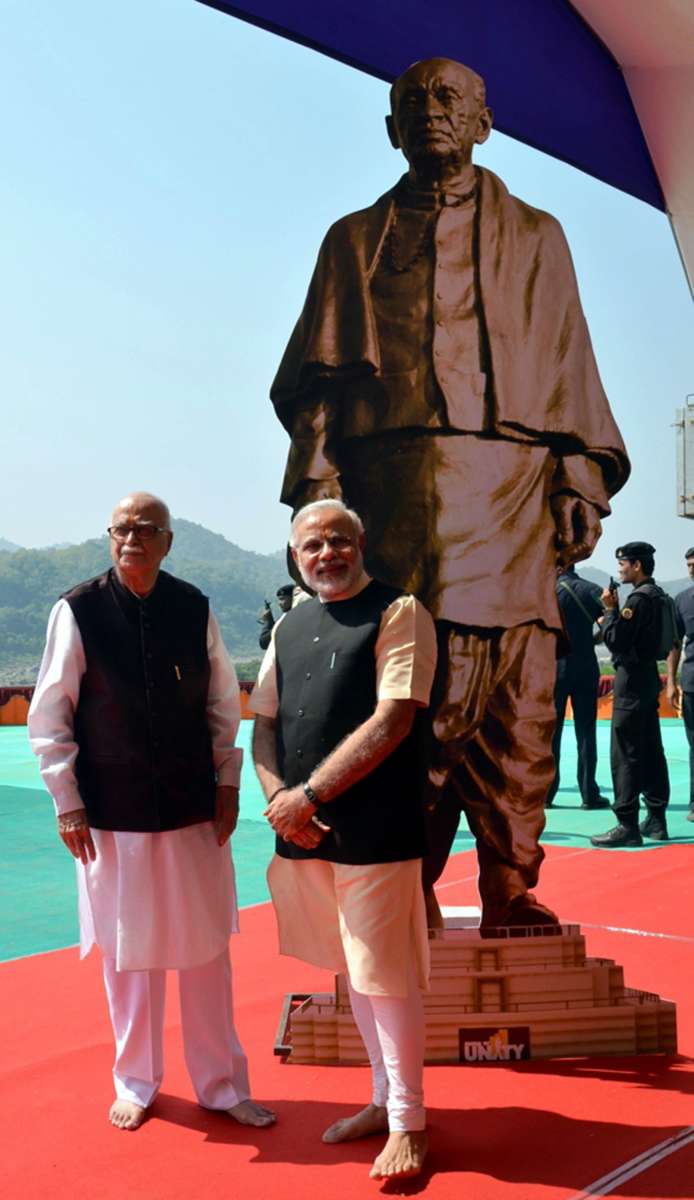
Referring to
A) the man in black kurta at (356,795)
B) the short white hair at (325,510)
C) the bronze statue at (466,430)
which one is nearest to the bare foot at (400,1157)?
the man in black kurta at (356,795)

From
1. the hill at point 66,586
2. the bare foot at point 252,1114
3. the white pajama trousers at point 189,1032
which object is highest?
the hill at point 66,586

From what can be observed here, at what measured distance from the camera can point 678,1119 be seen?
316 centimetres

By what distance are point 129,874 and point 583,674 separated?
6492mm

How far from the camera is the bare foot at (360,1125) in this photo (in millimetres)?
3031

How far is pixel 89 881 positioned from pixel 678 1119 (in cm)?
167

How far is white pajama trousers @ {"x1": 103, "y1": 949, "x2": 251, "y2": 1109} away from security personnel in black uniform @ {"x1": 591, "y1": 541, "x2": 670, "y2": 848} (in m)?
4.58

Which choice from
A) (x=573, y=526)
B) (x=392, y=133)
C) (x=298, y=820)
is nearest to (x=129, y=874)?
(x=298, y=820)

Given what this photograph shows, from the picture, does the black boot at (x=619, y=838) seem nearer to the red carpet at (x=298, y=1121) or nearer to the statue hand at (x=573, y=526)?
the red carpet at (x=298, y=1121)

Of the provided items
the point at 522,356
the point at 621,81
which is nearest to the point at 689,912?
the point at 522,356

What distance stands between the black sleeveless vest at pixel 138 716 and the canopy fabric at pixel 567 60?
2383 millimetres

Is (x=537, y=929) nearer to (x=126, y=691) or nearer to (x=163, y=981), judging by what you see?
(x=163, y=981)

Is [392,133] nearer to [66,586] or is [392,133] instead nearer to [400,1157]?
[400,1157]

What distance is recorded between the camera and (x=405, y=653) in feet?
9.55

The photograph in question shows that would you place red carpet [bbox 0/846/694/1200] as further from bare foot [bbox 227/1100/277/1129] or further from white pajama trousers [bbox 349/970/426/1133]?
white pajama trousers [bbox 349/970/426/1133]
